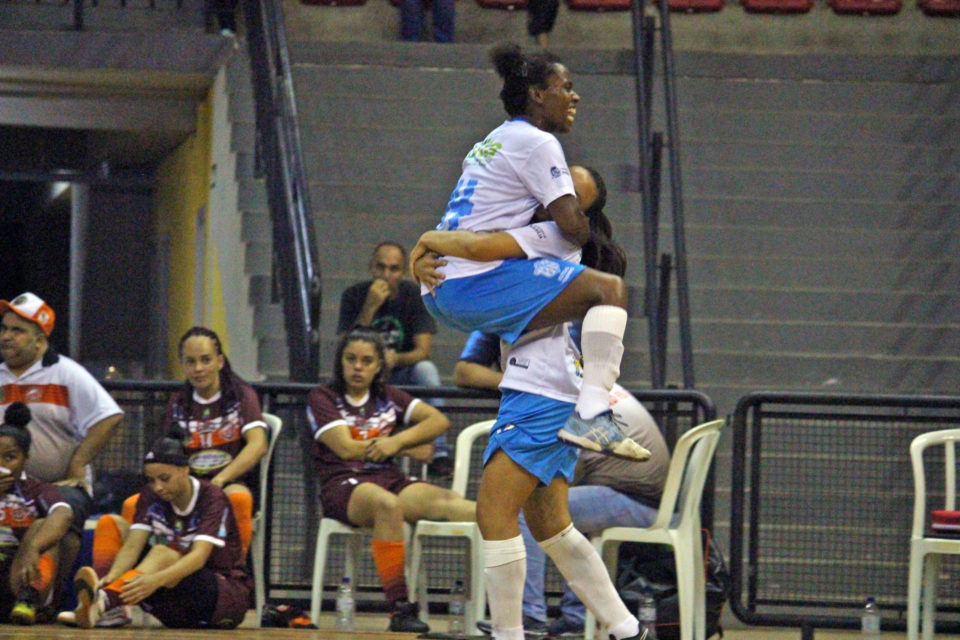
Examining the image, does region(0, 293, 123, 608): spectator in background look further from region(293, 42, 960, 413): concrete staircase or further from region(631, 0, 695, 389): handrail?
region(631, 0, 695, 389): handrail

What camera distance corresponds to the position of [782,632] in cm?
673

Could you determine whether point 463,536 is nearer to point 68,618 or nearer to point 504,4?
point 68,618

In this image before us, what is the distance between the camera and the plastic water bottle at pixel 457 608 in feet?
20.2

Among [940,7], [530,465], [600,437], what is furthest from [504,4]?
[600,437]

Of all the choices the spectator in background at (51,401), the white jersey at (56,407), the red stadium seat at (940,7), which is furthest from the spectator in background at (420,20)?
the white jersey at (56,407)

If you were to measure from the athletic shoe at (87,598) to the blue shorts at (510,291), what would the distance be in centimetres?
231

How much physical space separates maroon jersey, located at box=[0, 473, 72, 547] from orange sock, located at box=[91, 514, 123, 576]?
17cm

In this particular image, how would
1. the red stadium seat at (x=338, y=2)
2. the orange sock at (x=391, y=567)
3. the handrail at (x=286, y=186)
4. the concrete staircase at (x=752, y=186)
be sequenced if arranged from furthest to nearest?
1. the red stadium seat at (x=338, y=2)
2. the concrete staircase at (x=752, y=186)
3. the handrail at (x=286, y=186)
4. the orange sock at (x=391, y=567)

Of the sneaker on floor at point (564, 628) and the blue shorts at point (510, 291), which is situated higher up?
the blue shorts at point (510, 291)

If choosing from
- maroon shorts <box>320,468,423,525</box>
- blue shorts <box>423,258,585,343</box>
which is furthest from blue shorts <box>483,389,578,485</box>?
maroon shorts <box>320,468,423,525</box>

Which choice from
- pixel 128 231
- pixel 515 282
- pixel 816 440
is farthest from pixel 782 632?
pixel 128 231

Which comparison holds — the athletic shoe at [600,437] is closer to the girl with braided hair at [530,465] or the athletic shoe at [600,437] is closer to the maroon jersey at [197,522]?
the girl with braided hair at [530,465]

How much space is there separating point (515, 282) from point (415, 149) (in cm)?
598

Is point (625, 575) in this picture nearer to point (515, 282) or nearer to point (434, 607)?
point (434, 607)
